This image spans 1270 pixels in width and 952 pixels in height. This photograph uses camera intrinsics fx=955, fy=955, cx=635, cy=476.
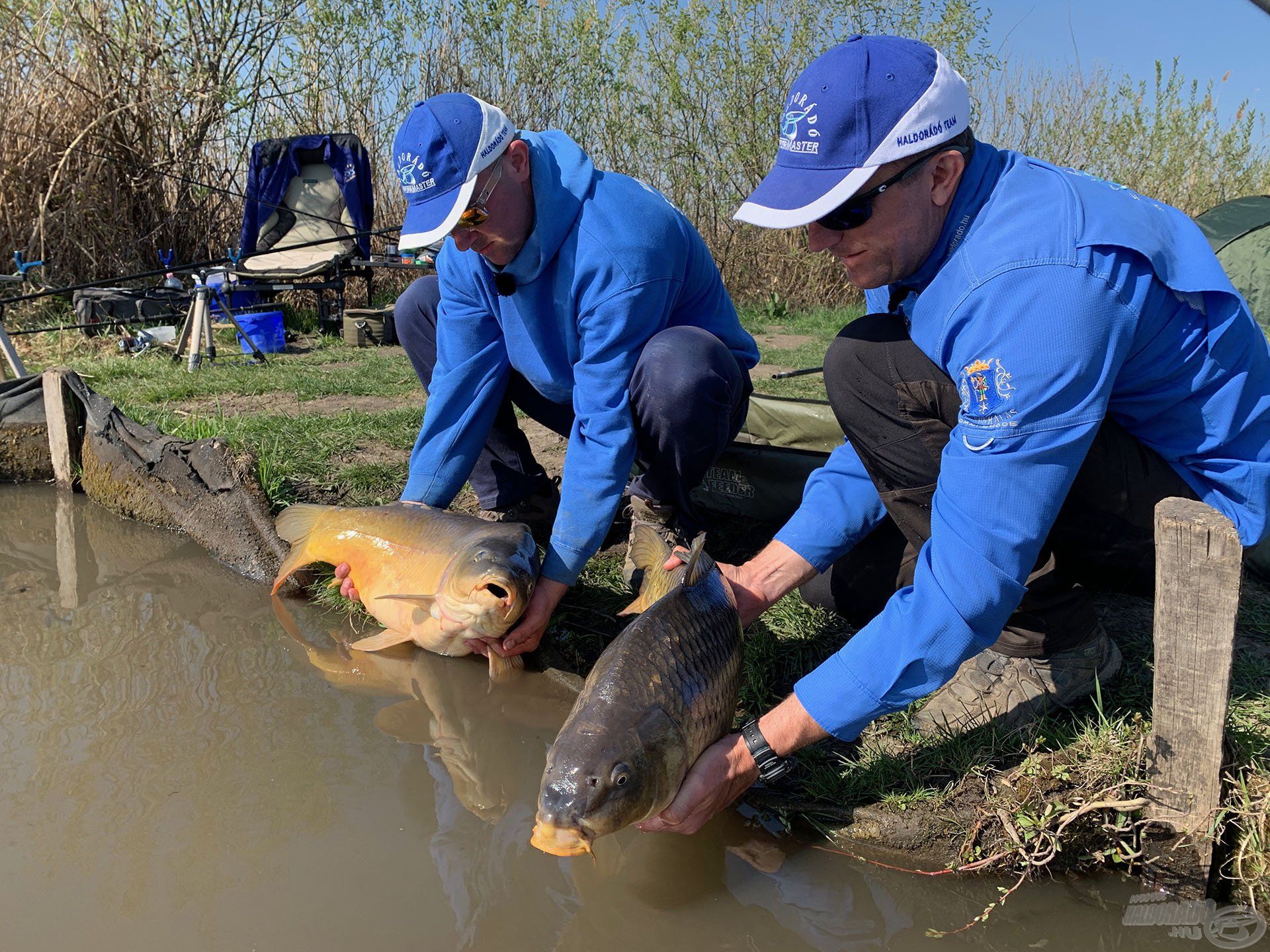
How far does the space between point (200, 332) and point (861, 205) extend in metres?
6.13

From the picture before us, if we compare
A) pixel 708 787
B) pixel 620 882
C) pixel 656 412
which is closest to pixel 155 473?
pixel 656 412

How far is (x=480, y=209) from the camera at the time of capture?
251 cm

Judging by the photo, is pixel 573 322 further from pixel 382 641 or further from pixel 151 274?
pixel 151 274

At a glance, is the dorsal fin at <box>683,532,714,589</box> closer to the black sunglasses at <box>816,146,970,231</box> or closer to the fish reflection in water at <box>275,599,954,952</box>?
the fish reflection in water at <box>275,599,954,952</box>

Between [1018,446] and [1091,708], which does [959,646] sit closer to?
[1018,446]

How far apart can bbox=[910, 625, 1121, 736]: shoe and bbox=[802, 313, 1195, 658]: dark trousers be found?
0.13ft

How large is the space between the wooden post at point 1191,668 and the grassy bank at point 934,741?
0.22 ft

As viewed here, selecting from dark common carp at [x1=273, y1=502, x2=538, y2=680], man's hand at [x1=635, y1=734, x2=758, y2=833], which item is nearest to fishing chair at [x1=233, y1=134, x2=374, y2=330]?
dark common carp at [x1=273, y1=502, x2=538, y2=680]

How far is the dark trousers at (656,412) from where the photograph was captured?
2711mm

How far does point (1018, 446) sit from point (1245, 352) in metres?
0.57

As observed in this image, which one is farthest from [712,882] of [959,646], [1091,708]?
[1091,708]

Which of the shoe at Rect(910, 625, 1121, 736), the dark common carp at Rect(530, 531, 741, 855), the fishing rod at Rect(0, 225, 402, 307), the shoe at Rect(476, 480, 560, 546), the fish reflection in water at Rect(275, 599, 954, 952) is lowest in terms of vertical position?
the fish reflection in water at Rect(275, 599, 954, 952)

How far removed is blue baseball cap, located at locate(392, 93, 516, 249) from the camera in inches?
93.9

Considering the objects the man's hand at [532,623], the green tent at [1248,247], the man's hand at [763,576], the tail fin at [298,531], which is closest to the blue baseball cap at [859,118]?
the man's hand at [763,576]
